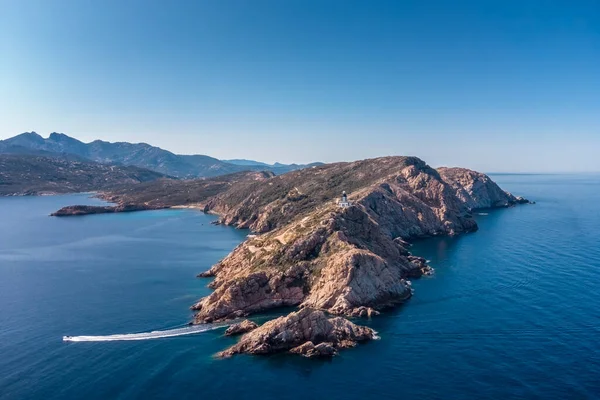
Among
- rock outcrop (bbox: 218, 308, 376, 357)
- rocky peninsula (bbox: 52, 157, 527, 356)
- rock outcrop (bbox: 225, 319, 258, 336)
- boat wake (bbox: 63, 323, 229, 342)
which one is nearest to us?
rock outcrop (bbox: 218, 308, 376, 357)

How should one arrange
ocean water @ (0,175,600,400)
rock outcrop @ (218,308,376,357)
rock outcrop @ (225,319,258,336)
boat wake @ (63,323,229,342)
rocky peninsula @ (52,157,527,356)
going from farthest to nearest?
rock outcrop @ (225,319,258,336) < boat wake @ (63,323,229,342) < rocky peninsula @ (52,157,527,356) < rock outcrop @ (218,308,376,357) < ocean water @ (0,175,600,400)

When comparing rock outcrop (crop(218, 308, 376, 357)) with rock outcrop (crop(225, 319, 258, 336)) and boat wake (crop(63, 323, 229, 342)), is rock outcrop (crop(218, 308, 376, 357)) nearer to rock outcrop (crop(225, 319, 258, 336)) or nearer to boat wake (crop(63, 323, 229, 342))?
rock outcrop (crop(225, 319, 258, 336))

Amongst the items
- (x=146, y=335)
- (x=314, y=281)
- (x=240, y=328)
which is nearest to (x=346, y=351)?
(x=240, y=328)

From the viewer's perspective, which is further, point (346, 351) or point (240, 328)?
point (240, 328)

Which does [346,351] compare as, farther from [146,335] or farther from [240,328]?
[146,335]

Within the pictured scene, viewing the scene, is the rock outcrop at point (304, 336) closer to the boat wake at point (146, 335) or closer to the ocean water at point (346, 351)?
the ocean water at point (346, 351)

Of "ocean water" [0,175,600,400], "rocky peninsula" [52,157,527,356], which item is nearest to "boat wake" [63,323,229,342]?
"ocean water" [0,175,600,400]
